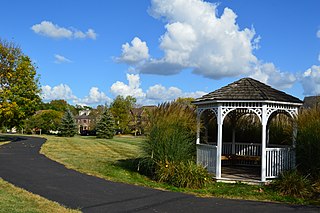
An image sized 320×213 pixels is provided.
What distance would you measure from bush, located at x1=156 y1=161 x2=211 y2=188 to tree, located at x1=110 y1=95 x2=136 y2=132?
52059mm

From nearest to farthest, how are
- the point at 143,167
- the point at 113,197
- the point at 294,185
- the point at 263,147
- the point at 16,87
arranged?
the point at 113,197, the point at 294,185, the point at 263,147, the point at 143,167, the point at 16,87

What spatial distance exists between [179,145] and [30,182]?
4.86m

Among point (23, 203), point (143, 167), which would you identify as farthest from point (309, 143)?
point (23, 203)

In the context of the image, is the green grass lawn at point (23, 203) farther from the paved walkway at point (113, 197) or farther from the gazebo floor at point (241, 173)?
the gazebo floor at point (241, 173)

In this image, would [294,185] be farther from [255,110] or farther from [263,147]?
[255,110]

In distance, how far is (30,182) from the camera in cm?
1095

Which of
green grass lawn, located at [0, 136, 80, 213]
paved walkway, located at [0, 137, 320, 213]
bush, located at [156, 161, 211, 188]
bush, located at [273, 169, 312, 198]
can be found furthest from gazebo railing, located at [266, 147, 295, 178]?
green grass lawn, located at [0, 136, 80, 213]

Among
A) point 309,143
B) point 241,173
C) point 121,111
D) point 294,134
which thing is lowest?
point 241,173

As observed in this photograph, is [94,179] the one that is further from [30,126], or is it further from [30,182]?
[30,126]

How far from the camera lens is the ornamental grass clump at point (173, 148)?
11031 millimetres

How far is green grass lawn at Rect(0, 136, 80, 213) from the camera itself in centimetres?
730

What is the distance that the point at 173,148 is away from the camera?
11859 millimetres

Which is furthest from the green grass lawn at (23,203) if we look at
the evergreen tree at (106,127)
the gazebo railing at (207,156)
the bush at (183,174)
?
the evergreen tree at (106,127)

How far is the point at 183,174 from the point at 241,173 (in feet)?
10.8
